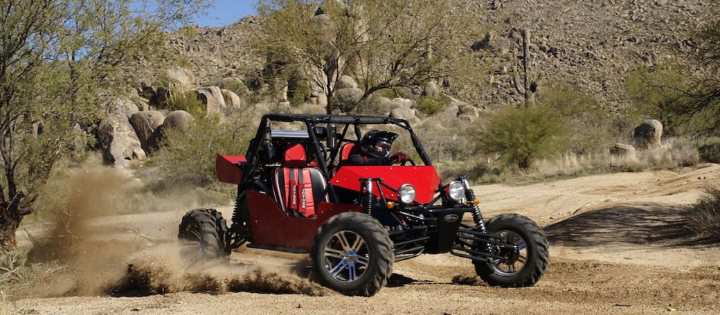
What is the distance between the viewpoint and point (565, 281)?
392 inches

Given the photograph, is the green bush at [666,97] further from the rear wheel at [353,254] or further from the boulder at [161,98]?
the boulder at [161,98]

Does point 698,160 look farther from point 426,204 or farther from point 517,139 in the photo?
Result: point 426,204

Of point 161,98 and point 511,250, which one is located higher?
point 161,98

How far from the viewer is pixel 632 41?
221ft

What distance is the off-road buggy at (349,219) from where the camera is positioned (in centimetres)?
876

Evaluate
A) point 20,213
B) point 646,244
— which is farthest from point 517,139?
point 20,213

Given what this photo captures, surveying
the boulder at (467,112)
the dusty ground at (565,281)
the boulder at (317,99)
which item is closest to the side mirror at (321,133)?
the dusty ground at (565,281)

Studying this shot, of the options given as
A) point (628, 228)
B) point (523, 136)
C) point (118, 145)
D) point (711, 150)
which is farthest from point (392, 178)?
point (118, 145)

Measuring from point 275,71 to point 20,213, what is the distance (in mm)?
13454

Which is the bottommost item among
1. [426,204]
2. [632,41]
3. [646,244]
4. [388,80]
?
[646,244]

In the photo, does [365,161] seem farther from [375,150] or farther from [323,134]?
[323,134]

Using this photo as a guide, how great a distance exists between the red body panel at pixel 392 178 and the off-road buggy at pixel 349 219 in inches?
0.4

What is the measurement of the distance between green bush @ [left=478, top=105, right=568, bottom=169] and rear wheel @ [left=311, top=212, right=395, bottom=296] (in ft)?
72.6

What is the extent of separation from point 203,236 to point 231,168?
97 cm
